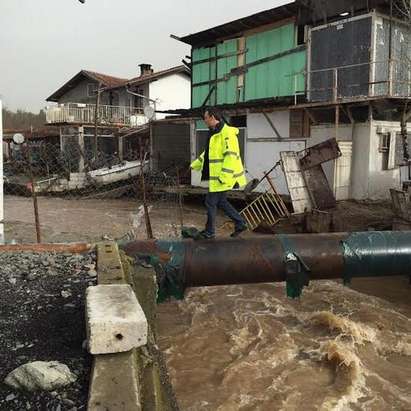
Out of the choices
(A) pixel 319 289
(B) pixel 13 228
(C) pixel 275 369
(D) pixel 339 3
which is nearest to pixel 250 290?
(A) pixel 319 289

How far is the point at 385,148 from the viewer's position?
15562 millimetres

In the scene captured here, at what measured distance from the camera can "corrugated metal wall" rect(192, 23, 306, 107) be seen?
679 inches

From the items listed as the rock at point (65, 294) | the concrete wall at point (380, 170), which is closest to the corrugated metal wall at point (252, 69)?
the concrete wall at point (380, 170)

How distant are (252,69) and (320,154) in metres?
6.09

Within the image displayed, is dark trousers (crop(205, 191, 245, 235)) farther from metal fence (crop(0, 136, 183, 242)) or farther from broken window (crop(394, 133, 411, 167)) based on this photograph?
broken window (crop(394, 133, 411, 167))

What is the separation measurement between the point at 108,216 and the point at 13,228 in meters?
6.54

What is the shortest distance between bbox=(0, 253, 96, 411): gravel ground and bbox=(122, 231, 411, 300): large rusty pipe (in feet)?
2.78

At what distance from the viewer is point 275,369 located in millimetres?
6582

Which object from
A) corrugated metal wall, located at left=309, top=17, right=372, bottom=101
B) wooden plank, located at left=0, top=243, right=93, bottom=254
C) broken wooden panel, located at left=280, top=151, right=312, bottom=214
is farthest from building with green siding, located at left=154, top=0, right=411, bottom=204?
wooden plank, located at left=0, top=243, right=93, bottom=254

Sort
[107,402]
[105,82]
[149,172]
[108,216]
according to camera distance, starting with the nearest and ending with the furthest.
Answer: [107,402] < [108,216] < [149,172] < [105,82]

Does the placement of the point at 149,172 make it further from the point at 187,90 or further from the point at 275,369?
the point at 275,369

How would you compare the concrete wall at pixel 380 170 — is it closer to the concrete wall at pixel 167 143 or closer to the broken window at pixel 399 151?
the broken window at pixel 399 151

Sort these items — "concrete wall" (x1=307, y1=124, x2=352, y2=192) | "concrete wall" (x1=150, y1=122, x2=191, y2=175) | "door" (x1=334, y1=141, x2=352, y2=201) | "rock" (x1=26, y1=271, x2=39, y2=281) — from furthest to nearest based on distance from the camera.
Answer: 1. "concrete wall" (x1=150, y1=122, x2=191, y2=175)
2. "concrete wall" (x1=307, y1=124, x2=352, y2=192)
3. "door" (x1=334, y1=141, x2=352, y2=201)
4. "rock" (x1=26, y1=271, x2=39, y2=281)

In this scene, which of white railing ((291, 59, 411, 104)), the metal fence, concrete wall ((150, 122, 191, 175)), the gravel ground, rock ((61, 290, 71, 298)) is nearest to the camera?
the gravel ground
